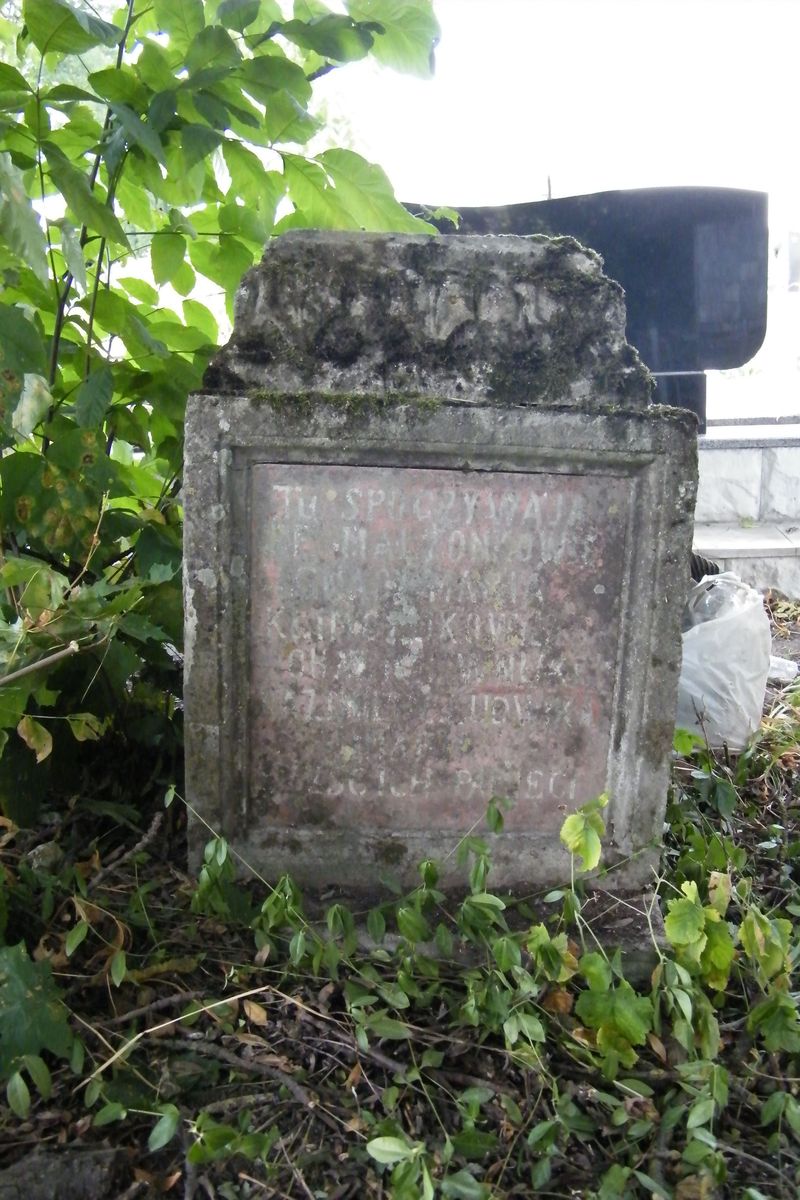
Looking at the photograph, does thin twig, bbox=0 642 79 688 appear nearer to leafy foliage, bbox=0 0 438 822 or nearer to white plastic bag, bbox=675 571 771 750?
leafy foliage, bbox=0 0 438 822

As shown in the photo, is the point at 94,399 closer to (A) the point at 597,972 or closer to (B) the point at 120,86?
(B) the point at 120,86

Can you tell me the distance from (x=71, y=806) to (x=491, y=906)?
883 millimetres

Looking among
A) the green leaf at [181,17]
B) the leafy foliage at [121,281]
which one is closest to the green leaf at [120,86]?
the leafy foliage at [121,281]

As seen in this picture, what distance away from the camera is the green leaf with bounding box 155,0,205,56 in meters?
1.63

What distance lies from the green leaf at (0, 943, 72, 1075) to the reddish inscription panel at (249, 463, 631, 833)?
53 centimetres

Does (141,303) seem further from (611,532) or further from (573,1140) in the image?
(573,1140)

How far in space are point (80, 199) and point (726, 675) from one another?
218cm

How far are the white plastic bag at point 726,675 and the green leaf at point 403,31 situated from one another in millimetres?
1720

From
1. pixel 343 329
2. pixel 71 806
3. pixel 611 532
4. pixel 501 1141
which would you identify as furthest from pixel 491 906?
pixel 343 329

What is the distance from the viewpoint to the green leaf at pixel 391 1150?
1.04 m

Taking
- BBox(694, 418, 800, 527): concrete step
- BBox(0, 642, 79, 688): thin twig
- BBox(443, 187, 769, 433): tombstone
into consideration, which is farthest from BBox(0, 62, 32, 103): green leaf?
BBox(694, 418, 800, 527): concrete step

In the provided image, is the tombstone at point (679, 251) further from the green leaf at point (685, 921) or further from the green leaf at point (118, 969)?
the green leaf at point (118, 969)

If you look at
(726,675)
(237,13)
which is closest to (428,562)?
(237,13)

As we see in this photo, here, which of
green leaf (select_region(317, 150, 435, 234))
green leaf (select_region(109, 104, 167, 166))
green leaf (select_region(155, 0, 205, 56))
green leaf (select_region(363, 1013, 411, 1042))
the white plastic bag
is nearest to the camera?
green leaf (select_region(363, 1013, 411, 1042))
